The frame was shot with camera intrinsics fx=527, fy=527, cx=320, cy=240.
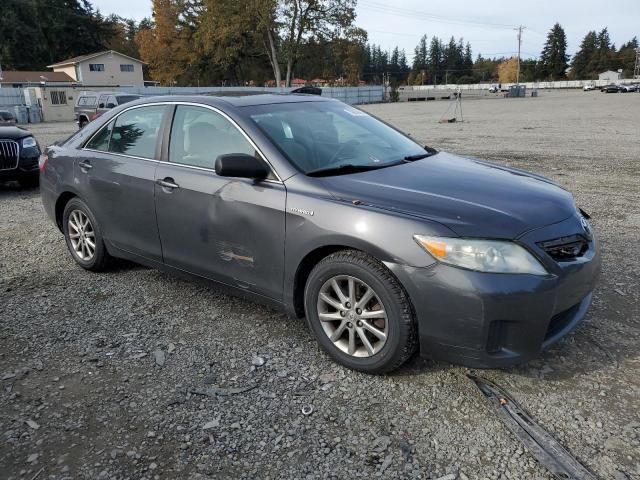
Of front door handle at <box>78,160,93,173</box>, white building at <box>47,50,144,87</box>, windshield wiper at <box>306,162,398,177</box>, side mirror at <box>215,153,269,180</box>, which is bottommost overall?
front door handle at <box>78,160,93,173</box>

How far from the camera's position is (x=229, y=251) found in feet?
11.9

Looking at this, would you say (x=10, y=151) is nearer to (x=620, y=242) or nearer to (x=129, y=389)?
(x=129, y=389)

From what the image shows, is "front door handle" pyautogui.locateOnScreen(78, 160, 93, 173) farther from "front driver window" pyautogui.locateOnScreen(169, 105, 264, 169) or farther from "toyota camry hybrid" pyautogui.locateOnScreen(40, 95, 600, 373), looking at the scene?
"front driver window" pyautogui.locateOnScreen(169, 105, 264, 169)

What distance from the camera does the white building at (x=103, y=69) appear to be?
56.7 m

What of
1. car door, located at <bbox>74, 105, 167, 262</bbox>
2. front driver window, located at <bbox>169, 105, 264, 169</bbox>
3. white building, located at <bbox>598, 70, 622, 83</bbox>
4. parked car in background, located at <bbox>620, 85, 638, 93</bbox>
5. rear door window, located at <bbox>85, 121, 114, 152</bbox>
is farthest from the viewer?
white building, located at <bbox>598, 70, 622, 83</bbox>

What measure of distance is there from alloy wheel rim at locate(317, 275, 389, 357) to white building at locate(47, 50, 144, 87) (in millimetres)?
60328

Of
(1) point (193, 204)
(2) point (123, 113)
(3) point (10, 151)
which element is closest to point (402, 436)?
(1) point (193, 204)

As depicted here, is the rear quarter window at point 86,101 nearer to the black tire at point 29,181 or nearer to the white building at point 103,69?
the black tire at point 29,181

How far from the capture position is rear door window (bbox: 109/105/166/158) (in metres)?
4.20

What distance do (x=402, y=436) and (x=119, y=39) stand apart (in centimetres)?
8967

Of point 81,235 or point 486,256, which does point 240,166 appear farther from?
point 81,235

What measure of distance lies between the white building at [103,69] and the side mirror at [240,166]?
59.7 meters

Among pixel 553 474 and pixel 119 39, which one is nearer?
pixel 553 474

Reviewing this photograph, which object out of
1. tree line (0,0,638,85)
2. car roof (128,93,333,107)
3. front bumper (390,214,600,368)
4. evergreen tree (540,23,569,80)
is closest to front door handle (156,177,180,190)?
car roof (128,93,333,107)
